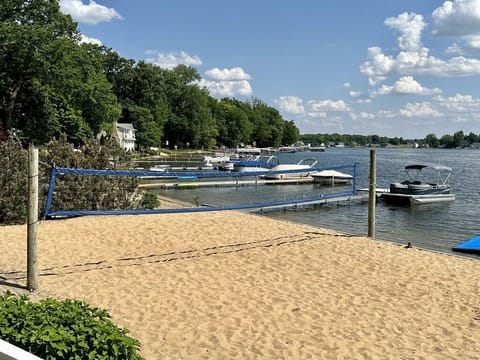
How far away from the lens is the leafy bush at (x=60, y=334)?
117 inches

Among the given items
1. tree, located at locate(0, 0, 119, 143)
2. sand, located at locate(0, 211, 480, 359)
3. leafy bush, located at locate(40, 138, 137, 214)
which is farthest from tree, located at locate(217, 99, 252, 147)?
sand, located at locate(0, 211, 480, 359)

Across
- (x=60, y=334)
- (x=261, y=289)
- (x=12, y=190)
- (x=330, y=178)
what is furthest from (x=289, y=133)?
(x=60, y=334)

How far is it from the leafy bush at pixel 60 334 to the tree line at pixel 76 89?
12.9 metres

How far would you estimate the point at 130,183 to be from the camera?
50.0 feet

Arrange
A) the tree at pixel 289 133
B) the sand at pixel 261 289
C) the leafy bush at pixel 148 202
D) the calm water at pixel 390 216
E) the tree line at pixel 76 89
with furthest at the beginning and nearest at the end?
the tree at pixel 289 133
the tree line at pixel 76 89
the calm water at pixel 390 216
the leafy bush at pixel 148 202
the sand at pixel 261 289

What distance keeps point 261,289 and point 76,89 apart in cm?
3356

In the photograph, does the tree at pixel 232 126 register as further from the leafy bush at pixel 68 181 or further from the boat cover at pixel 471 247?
the boat cover at pixel 471 247

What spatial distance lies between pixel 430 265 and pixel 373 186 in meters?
2.79

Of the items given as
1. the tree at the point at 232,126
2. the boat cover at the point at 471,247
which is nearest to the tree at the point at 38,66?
the boat cover at the point at 471,247

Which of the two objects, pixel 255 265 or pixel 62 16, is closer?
pixel 255 265

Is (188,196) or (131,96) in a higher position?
(131,96)

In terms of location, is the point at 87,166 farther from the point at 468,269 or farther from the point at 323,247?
the point at 468,269

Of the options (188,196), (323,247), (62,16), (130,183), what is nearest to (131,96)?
(62,16)

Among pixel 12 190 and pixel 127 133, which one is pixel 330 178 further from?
pixel 127 133
